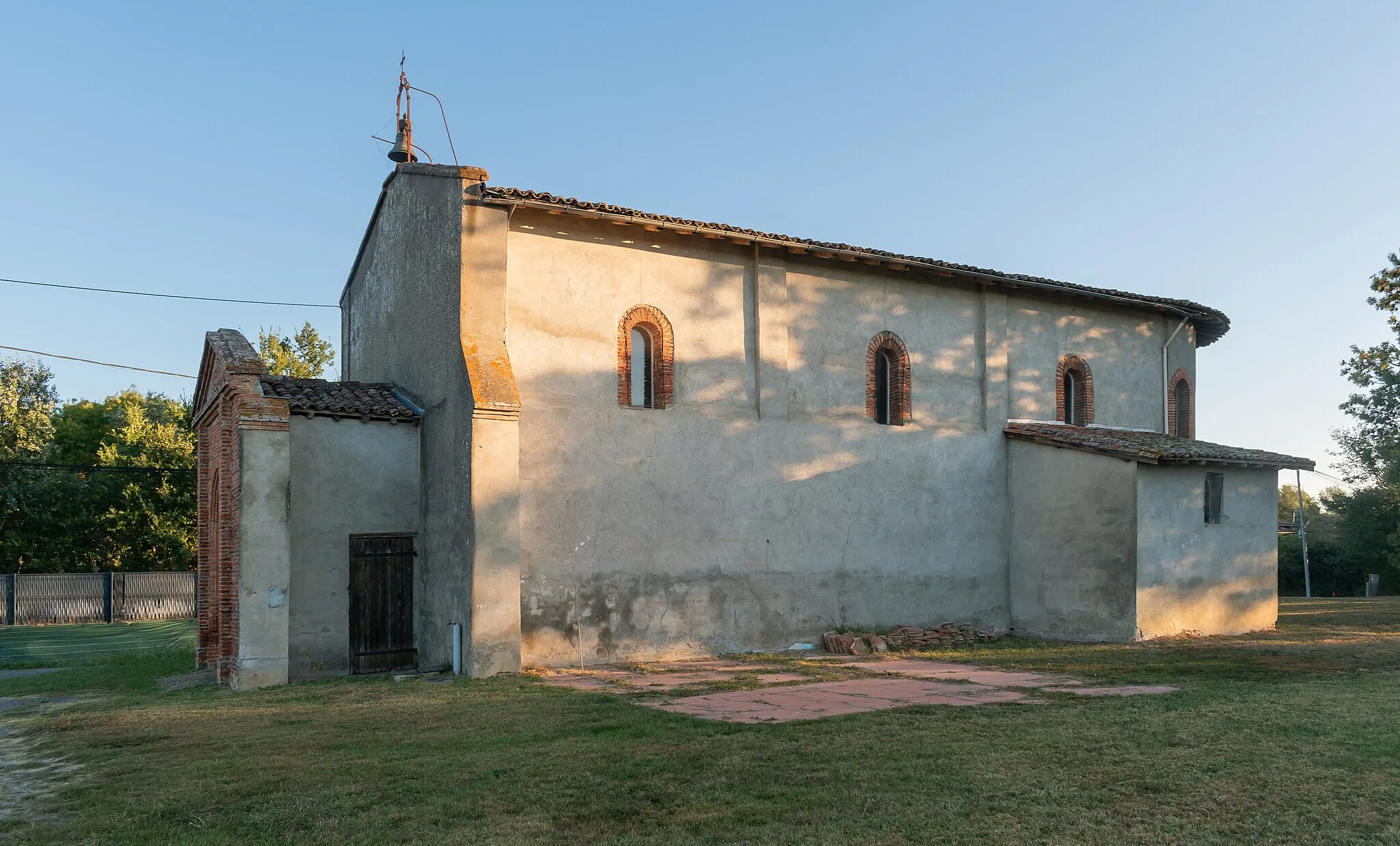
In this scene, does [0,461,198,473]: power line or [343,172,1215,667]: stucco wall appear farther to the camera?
[0,461,198,473]: power line

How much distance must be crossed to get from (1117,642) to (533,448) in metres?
9.92

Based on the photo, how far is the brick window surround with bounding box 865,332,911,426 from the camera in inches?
666

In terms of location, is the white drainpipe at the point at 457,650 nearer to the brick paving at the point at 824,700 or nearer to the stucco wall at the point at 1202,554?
the brick paving at the point at 824,700

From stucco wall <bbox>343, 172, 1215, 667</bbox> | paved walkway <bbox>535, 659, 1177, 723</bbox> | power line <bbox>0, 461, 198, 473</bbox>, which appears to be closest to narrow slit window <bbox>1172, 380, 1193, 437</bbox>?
stucco wall <bbox>343, 172, 1215, 667</bbox>

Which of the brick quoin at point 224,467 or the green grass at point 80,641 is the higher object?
the brick quoin at point 224,467

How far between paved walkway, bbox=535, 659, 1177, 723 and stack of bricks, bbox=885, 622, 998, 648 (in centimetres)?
159

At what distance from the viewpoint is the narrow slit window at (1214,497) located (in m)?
17.2

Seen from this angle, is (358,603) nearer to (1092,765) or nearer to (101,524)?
(1092,765)

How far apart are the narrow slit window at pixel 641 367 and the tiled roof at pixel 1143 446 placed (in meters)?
7.25

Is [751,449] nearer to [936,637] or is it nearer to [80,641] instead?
[936,637]

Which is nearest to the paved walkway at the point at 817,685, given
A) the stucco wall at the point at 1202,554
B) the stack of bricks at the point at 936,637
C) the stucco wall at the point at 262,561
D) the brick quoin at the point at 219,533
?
the stack of bricks at the point at 936,637

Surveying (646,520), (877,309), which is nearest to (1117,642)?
(877,309)

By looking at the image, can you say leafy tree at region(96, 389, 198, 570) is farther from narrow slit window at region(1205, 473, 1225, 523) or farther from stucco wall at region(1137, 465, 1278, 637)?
narrow slit window at region(1205, 473, 1225, 523)

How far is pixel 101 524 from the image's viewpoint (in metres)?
34.0
